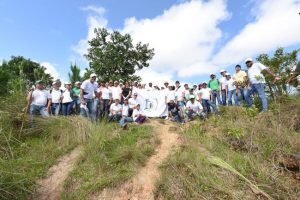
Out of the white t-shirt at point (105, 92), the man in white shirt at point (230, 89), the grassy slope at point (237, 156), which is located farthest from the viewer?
the white t-shirt at point (105, 92)

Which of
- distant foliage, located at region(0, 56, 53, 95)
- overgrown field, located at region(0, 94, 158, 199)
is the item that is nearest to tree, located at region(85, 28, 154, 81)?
distant foliage, located at region(0, 56, 53, 95)

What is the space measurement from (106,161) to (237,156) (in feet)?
9.12

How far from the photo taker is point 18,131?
7.84 m

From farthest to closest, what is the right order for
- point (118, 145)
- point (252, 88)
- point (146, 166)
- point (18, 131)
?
point (252, 88)
point (18, 131)
point (118, 145)
point (146, 166)

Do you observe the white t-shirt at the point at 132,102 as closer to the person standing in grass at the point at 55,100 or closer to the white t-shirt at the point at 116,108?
the white t-shirt at the point at 116,108

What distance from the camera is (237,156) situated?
20.0 ft

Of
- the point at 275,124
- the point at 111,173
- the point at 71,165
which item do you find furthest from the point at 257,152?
the point at 71,165

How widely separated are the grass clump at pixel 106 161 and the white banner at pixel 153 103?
3.85 meters

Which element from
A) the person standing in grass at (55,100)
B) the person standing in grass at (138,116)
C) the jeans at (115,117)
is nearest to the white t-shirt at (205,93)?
the person standing in grass at (138,116)

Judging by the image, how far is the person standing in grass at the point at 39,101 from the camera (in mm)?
8414

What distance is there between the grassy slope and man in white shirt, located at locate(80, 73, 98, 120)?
3.09m

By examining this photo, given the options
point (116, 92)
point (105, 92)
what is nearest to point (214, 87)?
point (116, 92)

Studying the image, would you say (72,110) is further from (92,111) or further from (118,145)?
(118,145)

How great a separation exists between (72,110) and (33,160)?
134 inches
